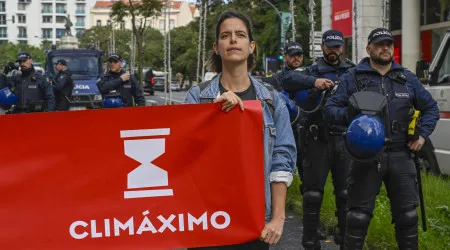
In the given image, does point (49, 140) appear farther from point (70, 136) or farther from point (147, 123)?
point (147, 123)

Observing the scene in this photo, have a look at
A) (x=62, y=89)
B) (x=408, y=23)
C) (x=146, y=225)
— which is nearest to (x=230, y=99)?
(x=146, y=225)

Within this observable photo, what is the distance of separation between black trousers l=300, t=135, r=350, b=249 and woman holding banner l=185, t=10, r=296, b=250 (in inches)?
105

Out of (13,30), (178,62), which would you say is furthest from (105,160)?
(13,30)

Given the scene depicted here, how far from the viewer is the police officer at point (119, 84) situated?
10352 mm

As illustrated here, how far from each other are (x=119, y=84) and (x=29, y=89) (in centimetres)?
202

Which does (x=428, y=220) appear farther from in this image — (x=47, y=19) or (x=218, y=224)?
(x=47, y=19)

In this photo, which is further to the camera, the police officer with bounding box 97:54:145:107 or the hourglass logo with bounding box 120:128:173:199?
the police officer with bounding box 97:54:145:107

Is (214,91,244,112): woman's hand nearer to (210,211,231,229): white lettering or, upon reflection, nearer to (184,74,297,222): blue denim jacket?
(184,74,297,222): blue denim jacket

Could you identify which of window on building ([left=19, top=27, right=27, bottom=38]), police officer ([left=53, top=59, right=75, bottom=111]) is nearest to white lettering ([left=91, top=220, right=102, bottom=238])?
police officer ([left=53, top=59, right=75, bottom=111])

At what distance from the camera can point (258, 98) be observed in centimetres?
350

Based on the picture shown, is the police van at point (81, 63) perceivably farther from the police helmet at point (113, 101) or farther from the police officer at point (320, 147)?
the police officer at point (320, 147)

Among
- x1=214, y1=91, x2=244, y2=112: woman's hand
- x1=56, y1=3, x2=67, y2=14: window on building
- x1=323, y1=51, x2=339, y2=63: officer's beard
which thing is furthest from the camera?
x1=56, y1=3, x2=67, y2=14: window on building

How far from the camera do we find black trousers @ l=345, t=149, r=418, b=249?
488 cm

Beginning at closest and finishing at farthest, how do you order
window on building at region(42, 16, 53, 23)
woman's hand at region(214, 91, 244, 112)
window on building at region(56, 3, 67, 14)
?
woman's hand at region(214, 91, 244, 112), window on building at region(42, 16, 53, 23), window on building at region(56, 3, 67, 14)
